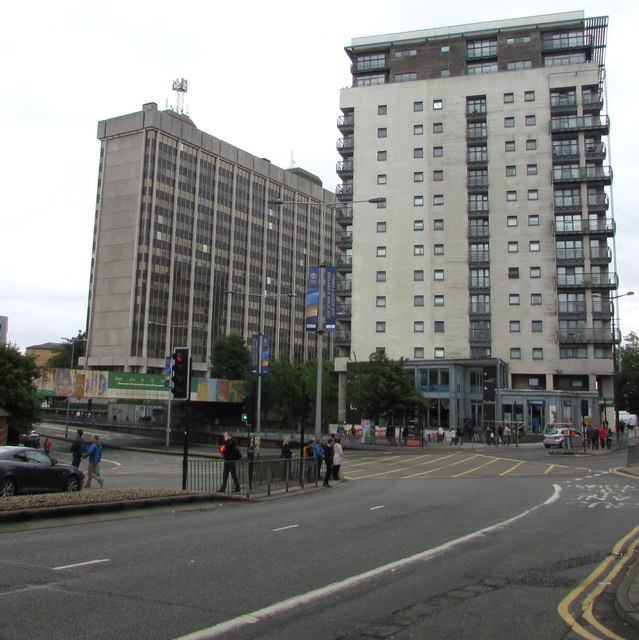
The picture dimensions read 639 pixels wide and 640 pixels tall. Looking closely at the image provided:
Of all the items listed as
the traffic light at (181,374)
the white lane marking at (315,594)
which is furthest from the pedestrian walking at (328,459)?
the white lane marking at (315,594)

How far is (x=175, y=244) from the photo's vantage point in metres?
115

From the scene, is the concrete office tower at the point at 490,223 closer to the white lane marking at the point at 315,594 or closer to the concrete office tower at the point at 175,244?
the concrete office tower at the point at 175,244

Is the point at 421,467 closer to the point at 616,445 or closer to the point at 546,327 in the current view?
the point at 616,445

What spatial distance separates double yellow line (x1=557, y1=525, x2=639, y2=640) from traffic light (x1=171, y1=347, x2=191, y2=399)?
427 inches

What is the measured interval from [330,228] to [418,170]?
267ft

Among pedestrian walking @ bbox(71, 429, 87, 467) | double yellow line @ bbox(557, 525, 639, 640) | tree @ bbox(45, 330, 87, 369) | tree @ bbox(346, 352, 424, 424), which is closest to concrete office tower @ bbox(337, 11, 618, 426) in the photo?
tree @ bbox(346, 352, 424, 424)

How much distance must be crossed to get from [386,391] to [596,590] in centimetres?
4534

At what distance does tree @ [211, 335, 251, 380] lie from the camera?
316 ft

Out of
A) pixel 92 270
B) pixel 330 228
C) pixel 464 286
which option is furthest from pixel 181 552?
pixel 330 228

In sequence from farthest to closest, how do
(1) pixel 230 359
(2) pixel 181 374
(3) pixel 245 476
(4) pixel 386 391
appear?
(1) pixel 230 359
(4) pixel 386 391
(3) pixel 245 476
(2) pixel 181 374

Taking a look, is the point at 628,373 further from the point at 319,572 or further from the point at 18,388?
the point at 319,572

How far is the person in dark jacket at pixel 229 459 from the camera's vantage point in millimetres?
17859

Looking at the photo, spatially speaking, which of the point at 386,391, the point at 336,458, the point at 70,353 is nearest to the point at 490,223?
the point at 386,391

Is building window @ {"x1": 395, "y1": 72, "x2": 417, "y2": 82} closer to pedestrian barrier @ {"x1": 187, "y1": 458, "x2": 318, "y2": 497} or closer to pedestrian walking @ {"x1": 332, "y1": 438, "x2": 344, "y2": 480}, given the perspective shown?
pedestrian walking @ {"x1": 332, "y1": 438, "x2": 344, "y2": 480}
